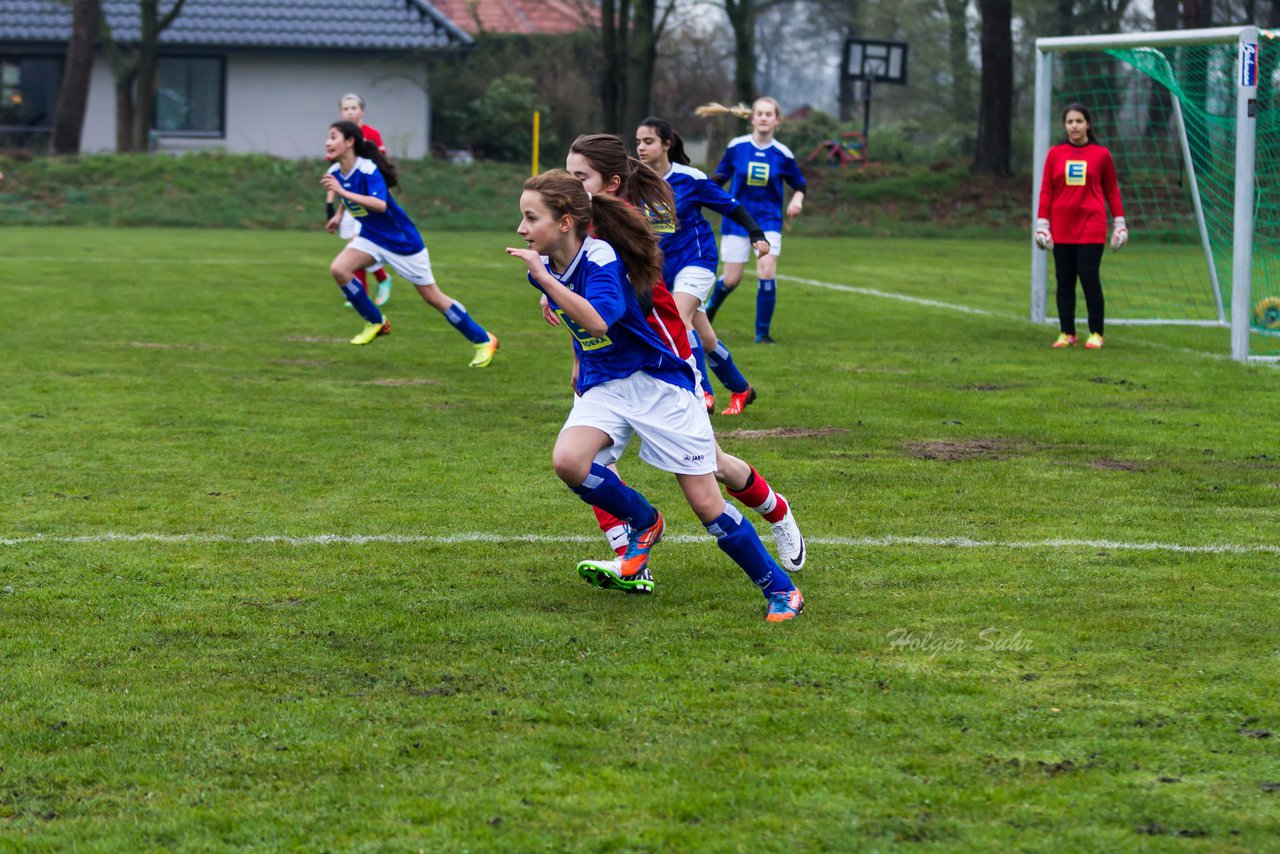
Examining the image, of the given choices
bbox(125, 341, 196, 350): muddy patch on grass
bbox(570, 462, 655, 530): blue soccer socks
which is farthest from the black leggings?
bbox(570, 462, 655, 530): blue soccer socks

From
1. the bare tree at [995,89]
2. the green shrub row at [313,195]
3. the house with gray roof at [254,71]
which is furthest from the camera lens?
the house with gray roof at [254,71]

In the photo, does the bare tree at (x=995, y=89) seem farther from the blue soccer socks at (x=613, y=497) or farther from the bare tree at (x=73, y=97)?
the blue soccer socks at (x=613, y=497)

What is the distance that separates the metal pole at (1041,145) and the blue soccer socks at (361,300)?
5801 millimetres

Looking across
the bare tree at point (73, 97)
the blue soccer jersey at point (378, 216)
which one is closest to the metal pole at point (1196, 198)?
the blue soccer jersey at point (378, 216)

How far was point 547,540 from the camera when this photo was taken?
635 cm

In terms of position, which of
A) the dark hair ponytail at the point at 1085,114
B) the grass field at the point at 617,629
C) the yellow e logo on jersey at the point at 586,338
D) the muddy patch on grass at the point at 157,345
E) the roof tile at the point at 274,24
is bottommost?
the grass field at the point at 617,629

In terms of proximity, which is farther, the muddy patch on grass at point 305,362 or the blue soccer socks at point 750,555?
the muddy patch on grass at point 305,362

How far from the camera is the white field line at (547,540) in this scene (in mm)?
6105

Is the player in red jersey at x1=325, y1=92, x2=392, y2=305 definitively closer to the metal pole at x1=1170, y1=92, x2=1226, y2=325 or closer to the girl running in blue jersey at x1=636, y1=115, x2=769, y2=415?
the girl running in blue jersey at x1=636, y1=115, x2=769, y2=415

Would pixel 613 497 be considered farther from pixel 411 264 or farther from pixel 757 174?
pixel 757 174

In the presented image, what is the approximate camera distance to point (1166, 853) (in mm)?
3311

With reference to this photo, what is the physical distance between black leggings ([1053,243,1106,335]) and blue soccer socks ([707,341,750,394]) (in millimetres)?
4154

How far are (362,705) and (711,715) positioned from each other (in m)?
0.94

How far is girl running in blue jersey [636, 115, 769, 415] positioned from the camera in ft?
29.9
